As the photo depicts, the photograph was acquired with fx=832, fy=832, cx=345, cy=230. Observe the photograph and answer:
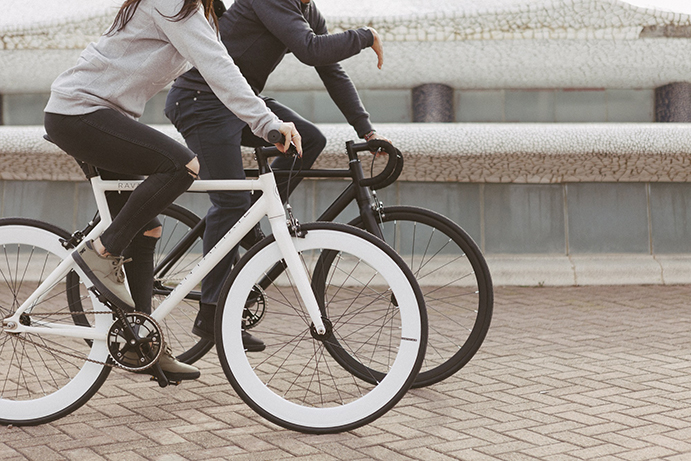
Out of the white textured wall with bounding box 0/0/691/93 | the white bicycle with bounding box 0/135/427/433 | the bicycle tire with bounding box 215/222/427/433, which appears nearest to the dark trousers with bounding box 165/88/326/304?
the white bicycle with bounding box 0/135/427/433

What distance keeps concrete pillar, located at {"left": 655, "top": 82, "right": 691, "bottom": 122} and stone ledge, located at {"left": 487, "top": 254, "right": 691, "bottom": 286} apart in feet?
4.95

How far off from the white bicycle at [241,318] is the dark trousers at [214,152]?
0.73 ft

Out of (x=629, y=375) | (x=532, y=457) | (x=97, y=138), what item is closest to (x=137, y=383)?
(x=97, y=138)

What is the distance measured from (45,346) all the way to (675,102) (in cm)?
616

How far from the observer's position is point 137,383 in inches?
133

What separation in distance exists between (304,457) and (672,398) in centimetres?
151

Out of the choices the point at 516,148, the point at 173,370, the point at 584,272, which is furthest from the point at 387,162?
the point at 584,272

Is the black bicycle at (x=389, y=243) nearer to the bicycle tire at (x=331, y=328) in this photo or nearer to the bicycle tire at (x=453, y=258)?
the bicycle tire at (x=453, y=258)

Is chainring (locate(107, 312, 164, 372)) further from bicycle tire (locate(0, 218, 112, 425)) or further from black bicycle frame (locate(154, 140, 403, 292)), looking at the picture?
black bicycle frame (locate(154, 140, 403, 292))

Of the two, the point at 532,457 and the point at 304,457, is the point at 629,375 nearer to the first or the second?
the point at 532,457

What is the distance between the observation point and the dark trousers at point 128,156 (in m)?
2.60

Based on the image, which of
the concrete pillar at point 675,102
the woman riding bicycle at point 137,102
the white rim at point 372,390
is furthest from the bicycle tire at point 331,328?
the concrete pillar at point 675,102

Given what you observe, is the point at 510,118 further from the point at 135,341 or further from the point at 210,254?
the point at 135,341

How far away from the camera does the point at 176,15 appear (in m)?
2.49
